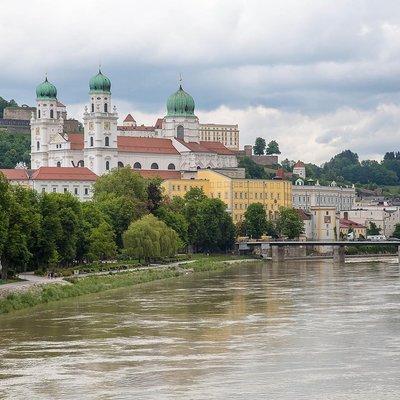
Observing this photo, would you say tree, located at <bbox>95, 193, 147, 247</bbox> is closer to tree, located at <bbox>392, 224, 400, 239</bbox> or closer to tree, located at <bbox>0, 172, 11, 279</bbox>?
tree, located at <bbox>0, 172, 11, 279</bbox>

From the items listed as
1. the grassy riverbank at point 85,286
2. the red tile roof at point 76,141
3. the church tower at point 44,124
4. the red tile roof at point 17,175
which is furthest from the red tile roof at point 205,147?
the grassy riverbank at point 85,286

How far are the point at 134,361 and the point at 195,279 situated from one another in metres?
42.7

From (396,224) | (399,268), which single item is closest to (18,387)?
(399,268)

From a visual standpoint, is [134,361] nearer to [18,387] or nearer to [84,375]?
[84,375]

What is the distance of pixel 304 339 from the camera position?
144 ft

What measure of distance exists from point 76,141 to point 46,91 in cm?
921

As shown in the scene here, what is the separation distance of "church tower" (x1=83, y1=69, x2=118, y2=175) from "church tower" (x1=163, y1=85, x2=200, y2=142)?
49.1 ft

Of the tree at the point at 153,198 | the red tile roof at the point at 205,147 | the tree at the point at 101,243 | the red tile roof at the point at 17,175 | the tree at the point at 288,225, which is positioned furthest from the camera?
the red tile roof at the point at 205,147

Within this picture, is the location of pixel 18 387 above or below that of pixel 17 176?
below

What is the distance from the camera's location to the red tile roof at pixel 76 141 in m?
158

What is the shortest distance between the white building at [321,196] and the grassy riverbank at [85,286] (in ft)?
256

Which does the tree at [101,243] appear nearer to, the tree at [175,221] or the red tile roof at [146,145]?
the tree at [175,221]

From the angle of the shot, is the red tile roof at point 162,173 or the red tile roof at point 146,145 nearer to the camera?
the red tile roof at point 162,173

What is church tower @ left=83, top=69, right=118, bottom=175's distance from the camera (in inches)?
6093
